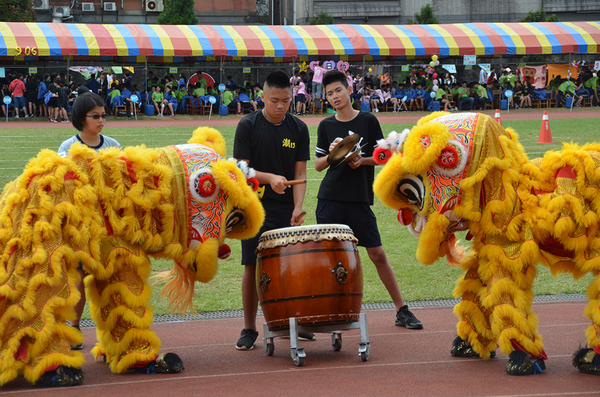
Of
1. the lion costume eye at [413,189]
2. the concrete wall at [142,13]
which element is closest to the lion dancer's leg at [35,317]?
the lion costume eye at [413,189]

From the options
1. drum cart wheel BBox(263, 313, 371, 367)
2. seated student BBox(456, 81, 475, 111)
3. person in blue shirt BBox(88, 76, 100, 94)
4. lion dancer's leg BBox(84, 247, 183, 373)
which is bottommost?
drum cart wheel BBox(263, 313, 371, 367)

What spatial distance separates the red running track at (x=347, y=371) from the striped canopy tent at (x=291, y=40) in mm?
22687

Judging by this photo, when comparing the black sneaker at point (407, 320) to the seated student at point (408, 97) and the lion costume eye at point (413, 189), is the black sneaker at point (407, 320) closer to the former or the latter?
the lion costume eye at point (413, 189)

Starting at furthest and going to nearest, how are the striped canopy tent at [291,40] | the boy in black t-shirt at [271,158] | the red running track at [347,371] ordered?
the striped canopy tent at [291,40], the boy in black t-shirt at [271,158], the red running track at [347,371]

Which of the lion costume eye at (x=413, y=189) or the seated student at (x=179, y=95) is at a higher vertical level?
the seated student at (x=179, y=95)

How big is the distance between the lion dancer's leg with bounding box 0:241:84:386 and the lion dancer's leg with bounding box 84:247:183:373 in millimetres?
285

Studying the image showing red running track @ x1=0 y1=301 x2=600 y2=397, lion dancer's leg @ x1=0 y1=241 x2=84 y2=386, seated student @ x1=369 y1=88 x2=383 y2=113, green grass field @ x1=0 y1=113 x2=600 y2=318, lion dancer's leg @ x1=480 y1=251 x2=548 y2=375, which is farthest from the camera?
seated student @ x1=369 y1=88 x2=383 y2=113

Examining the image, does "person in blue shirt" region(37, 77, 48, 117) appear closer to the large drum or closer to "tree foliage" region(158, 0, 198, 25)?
"tree foliage" region(158, 0, 198, 25)

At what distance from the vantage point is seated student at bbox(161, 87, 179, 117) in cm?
2650

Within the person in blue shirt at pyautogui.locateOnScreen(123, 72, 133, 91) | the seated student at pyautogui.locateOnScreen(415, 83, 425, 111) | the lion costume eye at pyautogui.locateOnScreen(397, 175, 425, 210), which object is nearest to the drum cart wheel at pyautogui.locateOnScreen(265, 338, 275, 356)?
the lion costume eye at pyautogui.locateOnScreen(397, 175, 425, 210)

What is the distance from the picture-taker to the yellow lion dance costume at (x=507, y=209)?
14.7 feet

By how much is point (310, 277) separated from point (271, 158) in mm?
1175

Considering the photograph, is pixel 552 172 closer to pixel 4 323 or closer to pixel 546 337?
pixel 546 337

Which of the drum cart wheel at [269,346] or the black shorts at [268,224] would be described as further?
the black shorts at [268,224]
